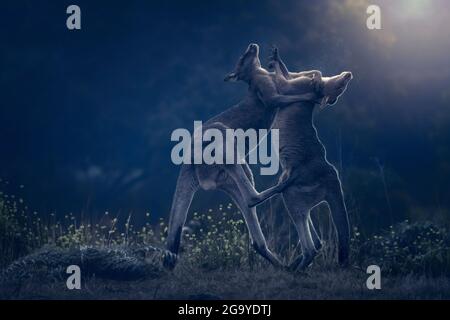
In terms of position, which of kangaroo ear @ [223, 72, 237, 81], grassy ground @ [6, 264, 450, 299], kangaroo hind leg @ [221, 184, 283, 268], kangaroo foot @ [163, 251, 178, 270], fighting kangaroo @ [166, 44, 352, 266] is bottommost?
grassy ground @ [6, 264, 450, 299]

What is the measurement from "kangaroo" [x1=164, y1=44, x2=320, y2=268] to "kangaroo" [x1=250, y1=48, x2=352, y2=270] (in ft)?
0.55

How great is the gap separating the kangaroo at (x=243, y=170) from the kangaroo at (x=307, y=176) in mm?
167

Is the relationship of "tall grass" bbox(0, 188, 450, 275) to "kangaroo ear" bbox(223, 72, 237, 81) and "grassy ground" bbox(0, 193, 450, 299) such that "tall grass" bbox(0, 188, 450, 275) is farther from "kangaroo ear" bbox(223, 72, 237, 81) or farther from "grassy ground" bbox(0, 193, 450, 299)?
"kangaroo ear" bbox(223, 72, 237, 81)

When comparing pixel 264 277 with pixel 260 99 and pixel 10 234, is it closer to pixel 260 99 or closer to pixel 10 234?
pixel 260 99

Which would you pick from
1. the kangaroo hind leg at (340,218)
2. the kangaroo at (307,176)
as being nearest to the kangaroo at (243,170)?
the kangaroo at (307,176)

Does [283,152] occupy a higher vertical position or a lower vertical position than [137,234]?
higher

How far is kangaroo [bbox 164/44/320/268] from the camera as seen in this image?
9422 millimetres

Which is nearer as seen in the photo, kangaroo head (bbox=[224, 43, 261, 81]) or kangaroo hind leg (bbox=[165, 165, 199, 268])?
kangaroo hind leg (bbox=[165, 165, 199, 268])

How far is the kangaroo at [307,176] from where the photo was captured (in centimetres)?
916

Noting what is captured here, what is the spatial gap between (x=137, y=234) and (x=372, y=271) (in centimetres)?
372

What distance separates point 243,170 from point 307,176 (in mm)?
880

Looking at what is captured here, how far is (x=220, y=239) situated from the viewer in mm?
10430

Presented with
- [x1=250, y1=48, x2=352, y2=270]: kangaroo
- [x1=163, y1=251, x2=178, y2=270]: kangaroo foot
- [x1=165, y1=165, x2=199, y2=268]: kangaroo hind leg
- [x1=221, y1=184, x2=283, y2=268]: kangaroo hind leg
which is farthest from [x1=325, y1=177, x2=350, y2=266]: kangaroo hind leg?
[x1=163, y1=251, x2=178, y2=270]: kangaroo foot
